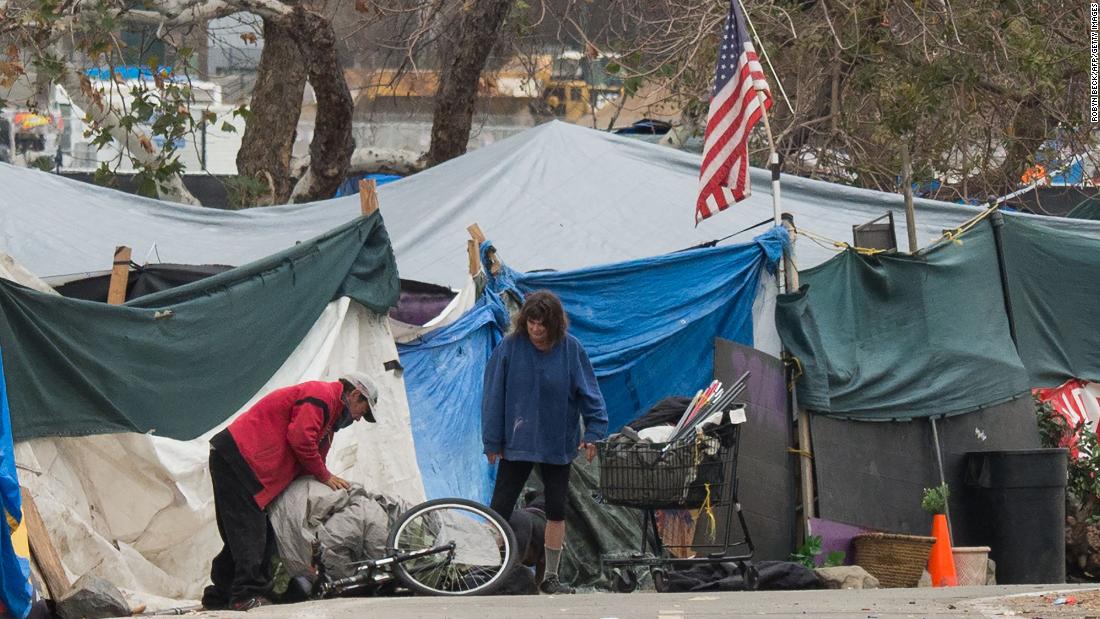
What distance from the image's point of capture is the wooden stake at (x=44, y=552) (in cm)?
746

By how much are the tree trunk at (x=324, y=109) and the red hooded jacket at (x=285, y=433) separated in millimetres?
8203

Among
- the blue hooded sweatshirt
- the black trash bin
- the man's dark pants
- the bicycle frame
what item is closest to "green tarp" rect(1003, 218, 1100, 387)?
the black trash bin

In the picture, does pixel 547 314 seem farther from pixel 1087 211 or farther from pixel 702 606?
pixel 1087 211

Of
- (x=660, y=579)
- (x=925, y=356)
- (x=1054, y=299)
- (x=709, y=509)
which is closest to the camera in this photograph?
(x=660, y=579)

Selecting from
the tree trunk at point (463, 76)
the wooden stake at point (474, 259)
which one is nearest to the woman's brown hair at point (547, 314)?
the wooden stake at point (474, 259)

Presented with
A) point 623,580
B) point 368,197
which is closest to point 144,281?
point 368,197

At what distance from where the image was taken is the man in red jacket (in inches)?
316

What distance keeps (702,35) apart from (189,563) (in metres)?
8.44

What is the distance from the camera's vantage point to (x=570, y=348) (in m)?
9.09

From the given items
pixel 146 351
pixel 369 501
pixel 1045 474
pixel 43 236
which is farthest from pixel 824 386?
pixel 43 236

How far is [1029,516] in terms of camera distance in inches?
442

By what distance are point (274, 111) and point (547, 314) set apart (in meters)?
9.14

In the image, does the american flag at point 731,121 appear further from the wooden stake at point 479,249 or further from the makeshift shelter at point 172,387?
the makeshift shelter at point 172,387

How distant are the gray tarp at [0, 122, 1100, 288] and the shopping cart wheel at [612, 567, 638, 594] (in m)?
3.42
